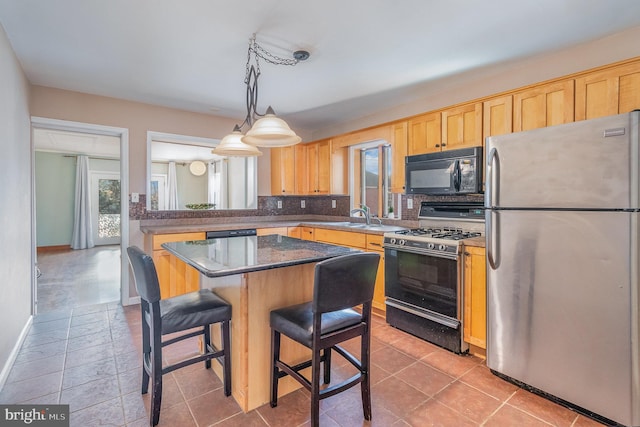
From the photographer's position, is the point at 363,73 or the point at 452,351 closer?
the point at 452,351

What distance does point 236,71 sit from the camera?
280 cm

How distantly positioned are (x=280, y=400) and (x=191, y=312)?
76 cm

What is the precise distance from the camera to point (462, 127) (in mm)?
2887

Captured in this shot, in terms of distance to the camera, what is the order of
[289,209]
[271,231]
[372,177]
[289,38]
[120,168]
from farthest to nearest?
[289,209] → [372,177] → [271,231] → [120,168] → [289,38]

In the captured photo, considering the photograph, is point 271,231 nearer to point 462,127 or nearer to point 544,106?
point 462,127

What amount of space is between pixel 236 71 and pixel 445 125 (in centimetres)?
202

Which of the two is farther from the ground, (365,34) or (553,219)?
(365,34)

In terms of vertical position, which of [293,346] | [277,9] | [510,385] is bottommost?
[510,385]

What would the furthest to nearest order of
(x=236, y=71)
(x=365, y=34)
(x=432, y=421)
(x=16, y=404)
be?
(x=236, y=71) → (x=365, y=34) → (x=16, y=404) → (x=432, y=421)

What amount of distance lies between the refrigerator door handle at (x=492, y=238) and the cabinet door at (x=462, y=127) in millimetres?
920

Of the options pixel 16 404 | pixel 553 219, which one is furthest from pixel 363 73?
pixel 16 404

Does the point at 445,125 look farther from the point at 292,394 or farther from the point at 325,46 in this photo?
the point at 292,394

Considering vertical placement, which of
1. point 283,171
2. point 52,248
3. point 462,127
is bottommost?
point 52,248

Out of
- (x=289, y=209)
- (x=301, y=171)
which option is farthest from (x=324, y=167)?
(x=289, y=209)
